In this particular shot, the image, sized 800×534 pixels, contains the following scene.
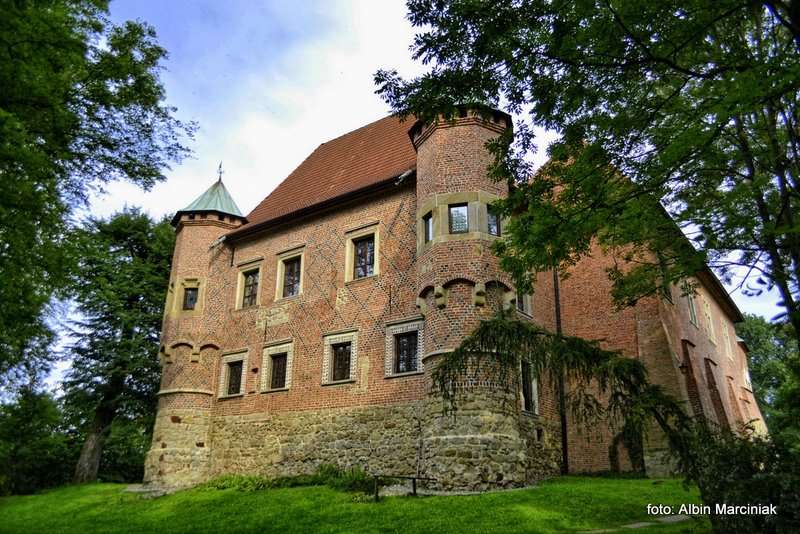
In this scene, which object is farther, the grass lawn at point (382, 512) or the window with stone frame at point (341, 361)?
the window with stone frame at point (341, 361)

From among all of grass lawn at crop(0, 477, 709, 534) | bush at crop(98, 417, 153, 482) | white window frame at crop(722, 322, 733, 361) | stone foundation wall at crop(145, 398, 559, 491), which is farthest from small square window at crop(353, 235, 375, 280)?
white window frame at crop(722, 322, 733, 361)

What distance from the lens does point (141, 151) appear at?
1227cm

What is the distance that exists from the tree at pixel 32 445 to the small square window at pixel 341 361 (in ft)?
52.9

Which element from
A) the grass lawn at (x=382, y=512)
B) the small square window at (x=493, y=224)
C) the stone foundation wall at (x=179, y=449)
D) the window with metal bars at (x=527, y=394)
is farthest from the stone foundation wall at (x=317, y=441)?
the small square window at (x=493, y=224)

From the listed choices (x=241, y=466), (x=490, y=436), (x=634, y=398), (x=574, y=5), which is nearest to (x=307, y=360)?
(x=241, y=466)

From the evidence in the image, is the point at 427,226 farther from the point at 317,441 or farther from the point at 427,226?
the point at 317,441

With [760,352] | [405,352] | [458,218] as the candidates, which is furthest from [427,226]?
[760,352]

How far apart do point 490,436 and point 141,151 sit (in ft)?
31.0

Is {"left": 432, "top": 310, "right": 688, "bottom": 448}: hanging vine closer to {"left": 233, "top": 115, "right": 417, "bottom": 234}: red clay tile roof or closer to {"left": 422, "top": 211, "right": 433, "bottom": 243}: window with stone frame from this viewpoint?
{"left": 422, "top": 211, "right": 433, "bottom": 243}: window with stone frame

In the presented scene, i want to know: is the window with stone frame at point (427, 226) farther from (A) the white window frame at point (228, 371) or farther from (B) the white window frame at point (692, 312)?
(B) the white window frame at point (692, 312)

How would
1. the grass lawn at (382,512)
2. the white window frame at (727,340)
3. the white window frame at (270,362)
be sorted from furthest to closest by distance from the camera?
the white window frame at (727,340) < the white window frame at (270,362) < the grass lawn at (382,512)

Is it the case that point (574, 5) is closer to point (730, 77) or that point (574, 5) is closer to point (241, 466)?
point (730, 77)

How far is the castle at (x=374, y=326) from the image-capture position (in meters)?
13.7

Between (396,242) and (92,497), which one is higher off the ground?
(396,242)
